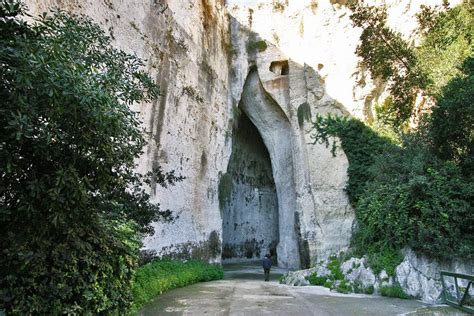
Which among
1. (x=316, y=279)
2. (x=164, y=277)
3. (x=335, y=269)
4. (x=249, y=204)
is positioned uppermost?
(x=249, y=204)

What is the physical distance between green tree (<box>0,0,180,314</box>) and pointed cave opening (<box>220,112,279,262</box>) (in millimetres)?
21620

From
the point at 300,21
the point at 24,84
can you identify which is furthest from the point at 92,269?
the point at 300,21

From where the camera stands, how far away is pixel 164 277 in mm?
10023

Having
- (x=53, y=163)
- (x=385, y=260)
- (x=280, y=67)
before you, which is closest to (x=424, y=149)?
(x=385, y=260)

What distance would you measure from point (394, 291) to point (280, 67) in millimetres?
15477

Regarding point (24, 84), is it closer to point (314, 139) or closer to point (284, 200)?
point (314, 139)

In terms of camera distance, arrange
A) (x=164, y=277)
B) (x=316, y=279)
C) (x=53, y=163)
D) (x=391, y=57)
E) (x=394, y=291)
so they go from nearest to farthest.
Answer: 1. (x=53, y=163)
2. (x=394, y=291)
3. (x=164, y=277)
4. (x=316, y=279)
5. (x=391, y=57)

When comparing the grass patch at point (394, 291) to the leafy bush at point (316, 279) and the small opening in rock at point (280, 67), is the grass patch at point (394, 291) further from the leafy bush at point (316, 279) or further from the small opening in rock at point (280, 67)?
the small opening in rock at point (280, 67)

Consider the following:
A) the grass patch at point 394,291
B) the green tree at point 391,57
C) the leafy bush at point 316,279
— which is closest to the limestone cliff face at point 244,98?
the green tree at point 391,57

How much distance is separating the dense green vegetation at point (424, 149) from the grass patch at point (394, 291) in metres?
0.44

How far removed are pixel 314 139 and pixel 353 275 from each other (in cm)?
984

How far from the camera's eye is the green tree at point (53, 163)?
119 inches

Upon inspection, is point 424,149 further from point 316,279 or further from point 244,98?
point 244,98

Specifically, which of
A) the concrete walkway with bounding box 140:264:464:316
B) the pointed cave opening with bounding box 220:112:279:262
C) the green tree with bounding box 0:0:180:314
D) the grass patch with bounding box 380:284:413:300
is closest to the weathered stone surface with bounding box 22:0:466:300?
the grass patch with bounding box 380:284:413:300
